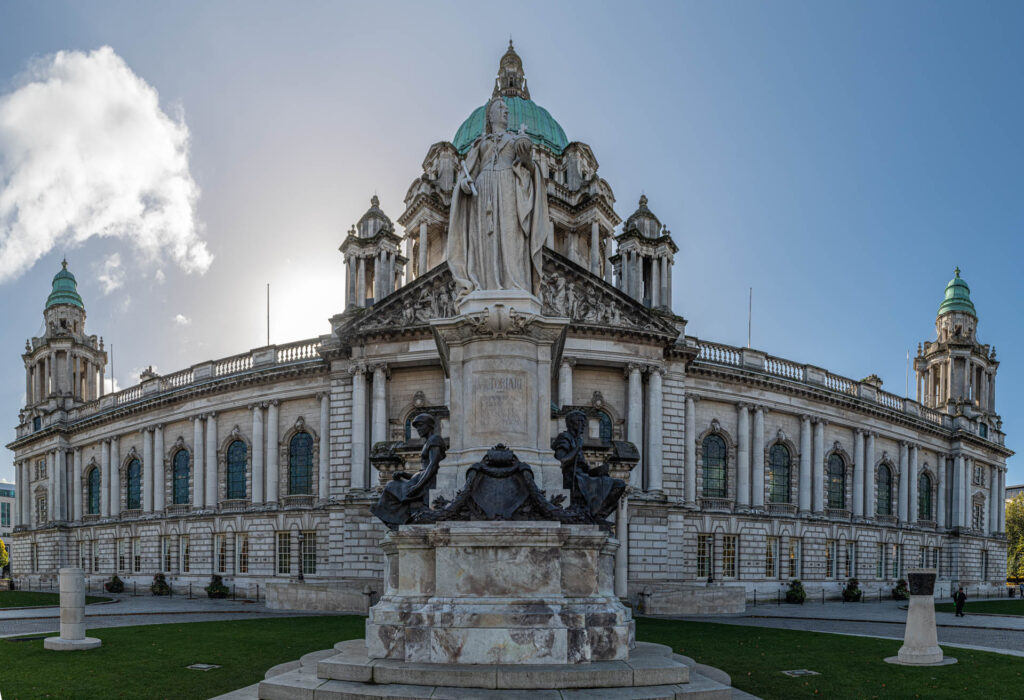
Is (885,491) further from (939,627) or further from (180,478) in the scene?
(180,478)

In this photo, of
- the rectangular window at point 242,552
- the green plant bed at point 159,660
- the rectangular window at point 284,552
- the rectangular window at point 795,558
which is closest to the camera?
the green plant bed at point 159,660

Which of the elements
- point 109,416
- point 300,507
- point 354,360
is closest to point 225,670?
point 354,360

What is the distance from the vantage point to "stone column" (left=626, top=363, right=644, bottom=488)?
45.4 meters

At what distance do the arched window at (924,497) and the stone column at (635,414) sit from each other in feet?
112

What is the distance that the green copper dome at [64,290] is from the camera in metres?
79.4

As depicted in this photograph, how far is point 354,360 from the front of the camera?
46594 mm

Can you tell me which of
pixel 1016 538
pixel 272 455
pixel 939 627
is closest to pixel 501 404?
pixel 939 627

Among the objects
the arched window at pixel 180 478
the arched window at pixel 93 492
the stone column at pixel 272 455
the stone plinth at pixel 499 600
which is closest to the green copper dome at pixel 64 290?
the arched window at pixel 93 492

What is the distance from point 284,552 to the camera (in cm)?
5259

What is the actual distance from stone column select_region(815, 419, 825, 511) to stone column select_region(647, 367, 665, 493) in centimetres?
1614

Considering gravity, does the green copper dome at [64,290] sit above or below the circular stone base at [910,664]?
above

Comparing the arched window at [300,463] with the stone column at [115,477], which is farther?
the stone column at [115,477]

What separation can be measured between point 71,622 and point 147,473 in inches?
1860

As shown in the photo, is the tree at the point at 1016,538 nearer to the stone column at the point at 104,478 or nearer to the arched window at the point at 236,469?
the arched window at the point at 236,469
